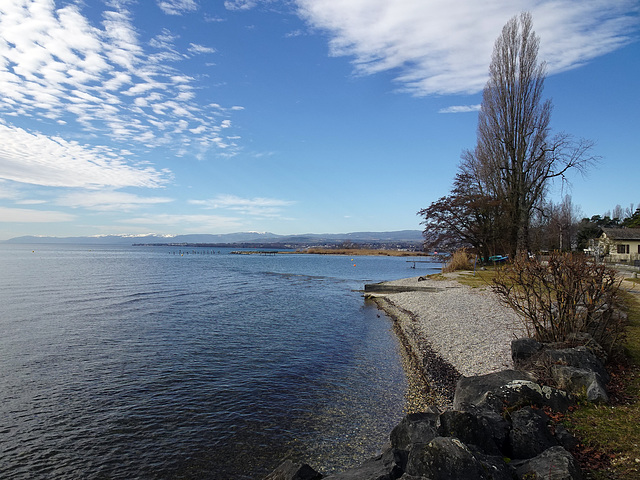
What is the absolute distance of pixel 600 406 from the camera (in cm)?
725

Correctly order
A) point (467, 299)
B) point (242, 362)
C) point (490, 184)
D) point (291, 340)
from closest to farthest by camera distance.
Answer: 1. point (242, 362)
2. point (291, 340)
3. point (467, 299)
4. point (490, 184)

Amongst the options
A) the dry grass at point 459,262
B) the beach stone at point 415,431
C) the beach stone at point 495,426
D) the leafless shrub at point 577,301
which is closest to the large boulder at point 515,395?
the beach stone at point 495,426

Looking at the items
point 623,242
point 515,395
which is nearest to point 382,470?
point 515,395

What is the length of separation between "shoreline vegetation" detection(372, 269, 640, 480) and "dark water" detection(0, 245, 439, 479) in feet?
2.44

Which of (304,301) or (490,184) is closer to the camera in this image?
(304,301)

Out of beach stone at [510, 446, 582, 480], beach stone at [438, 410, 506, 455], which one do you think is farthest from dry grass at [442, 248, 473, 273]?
beach stone at [510, 446, 582, 480]

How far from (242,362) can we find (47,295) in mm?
25815

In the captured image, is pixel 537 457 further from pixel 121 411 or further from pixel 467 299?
pixel 467 299

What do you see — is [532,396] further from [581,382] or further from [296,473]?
[296,473]

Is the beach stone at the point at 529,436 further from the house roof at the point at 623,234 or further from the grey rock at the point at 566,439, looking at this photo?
the house roof at the point at 623,234

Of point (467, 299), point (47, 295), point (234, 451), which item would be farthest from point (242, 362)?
point (47, 295)

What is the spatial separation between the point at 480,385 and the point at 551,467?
3630 mm

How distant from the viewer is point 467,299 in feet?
79.7

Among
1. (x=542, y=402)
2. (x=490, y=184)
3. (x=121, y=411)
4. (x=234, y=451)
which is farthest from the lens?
(x=490, y=184)
